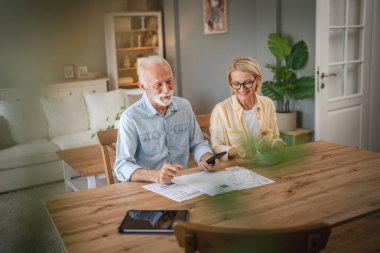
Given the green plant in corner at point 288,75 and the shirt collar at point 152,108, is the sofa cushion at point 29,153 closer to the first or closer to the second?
the shirt collar at point 152,108

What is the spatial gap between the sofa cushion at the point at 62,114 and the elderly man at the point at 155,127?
5.03ft

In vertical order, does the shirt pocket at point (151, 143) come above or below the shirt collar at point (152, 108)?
below

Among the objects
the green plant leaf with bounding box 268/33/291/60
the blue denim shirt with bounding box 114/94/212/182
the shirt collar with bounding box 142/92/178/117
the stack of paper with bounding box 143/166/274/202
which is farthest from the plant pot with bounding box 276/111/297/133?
the stack of paper with bounding box 143/166/274/202

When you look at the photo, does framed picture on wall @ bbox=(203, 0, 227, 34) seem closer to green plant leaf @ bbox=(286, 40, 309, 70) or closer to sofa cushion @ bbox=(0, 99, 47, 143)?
green plant leaf @ bbox=(286, 40, 309, 70)

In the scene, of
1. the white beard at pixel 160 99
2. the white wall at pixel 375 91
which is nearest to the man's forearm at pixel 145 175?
the white beard at pixel 160 99

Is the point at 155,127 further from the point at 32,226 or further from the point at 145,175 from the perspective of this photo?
the point at 32,226

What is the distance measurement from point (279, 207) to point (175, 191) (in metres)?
0.38

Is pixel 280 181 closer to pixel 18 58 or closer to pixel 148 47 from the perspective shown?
pixel 18 58

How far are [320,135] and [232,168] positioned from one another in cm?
239

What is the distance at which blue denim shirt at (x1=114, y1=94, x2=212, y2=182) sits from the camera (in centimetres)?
189

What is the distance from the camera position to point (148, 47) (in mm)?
5945

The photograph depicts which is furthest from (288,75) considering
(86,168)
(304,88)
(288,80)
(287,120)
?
(86,168)

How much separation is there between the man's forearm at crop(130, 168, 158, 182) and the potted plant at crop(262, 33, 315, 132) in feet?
9.18

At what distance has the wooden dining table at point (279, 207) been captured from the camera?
120 centimetres
